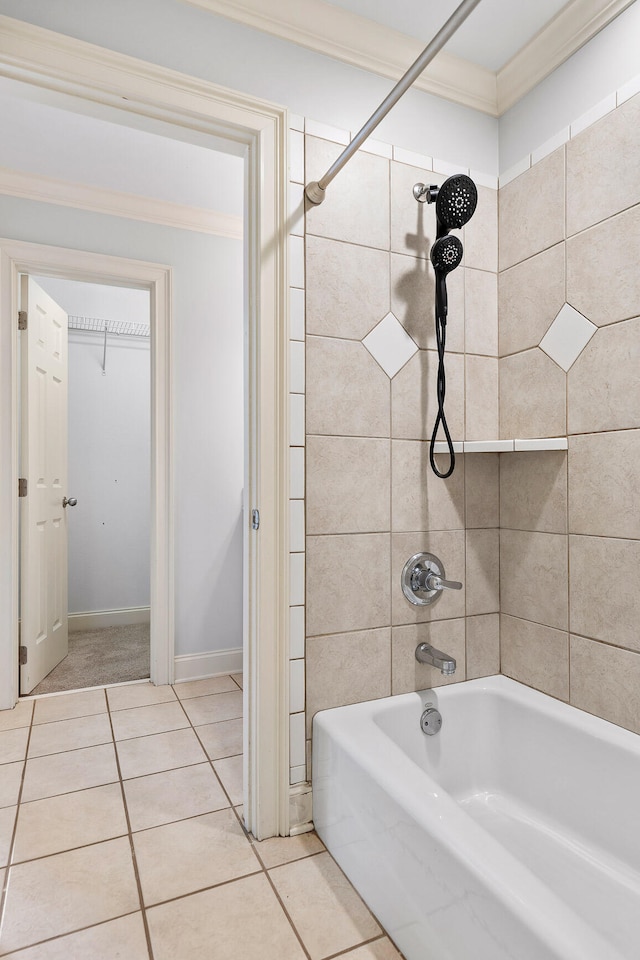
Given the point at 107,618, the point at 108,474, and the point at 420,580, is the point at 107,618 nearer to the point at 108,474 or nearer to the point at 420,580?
the point at 108,474

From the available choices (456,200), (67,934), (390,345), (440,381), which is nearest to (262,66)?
(456,200)

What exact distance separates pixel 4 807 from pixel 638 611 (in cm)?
197

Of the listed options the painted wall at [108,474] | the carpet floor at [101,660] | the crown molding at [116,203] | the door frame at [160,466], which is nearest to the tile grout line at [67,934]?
the door frame at [160,466]

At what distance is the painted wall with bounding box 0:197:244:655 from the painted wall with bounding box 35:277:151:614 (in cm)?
118

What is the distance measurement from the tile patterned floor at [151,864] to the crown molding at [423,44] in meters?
2.30

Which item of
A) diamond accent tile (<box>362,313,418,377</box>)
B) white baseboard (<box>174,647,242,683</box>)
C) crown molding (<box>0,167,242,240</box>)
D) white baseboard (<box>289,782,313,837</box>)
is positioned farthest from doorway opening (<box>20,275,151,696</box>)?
diamond accent tile (<box>362,313,418,377</box>)

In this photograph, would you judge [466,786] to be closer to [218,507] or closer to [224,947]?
[224,947]

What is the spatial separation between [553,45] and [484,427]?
117cm

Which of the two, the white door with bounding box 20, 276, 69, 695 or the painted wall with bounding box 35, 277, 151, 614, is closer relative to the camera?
the white door with bounding box 20, 276, 69, 695

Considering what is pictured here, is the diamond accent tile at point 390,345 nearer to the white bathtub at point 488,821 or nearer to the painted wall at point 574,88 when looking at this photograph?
the painted wall at point 574,88

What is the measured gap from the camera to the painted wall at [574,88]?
4.79ft

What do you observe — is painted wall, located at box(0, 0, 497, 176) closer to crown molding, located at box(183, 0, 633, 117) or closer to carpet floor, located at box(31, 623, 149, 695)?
crown molding, located at box(183, 0, 633, 117)

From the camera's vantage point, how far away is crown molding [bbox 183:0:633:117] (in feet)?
4.95

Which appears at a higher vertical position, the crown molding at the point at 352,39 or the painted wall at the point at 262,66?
the crown molding at the point at 352,39
